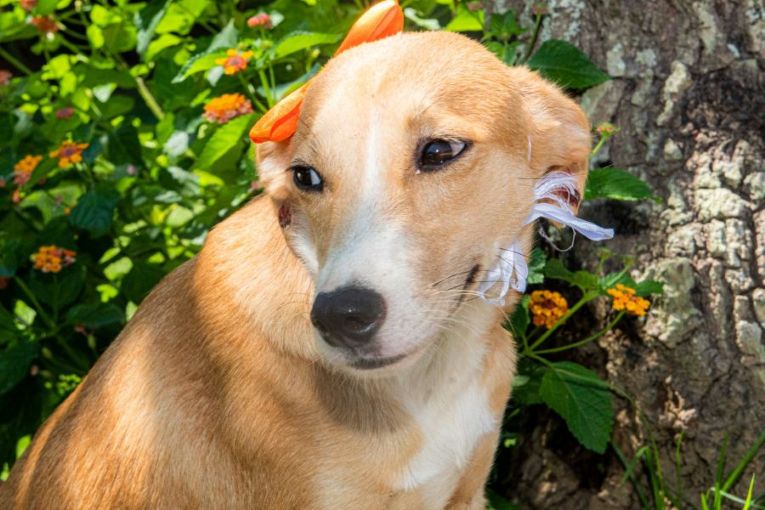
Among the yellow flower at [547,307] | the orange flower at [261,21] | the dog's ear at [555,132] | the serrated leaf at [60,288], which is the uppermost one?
the dog's ear at [555,132]

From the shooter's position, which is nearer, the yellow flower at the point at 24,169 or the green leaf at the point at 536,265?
the green leaf at the point at 536,265

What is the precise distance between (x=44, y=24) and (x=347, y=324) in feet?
7.80

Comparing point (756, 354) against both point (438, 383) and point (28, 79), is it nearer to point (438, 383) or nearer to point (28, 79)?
point (438, 383)

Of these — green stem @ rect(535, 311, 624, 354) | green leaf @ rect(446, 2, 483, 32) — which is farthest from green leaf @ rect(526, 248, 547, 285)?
green leaf @ rect(446, 2, 483, 32)

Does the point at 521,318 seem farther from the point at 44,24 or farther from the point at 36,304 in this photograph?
the point at 44,24

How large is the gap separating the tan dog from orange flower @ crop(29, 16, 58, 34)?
62.2 inches

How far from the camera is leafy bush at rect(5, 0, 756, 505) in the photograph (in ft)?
10.8

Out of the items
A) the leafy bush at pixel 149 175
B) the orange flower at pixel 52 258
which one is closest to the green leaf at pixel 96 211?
the leafy bush at pixel 149 175

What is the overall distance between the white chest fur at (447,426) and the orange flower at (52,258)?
1.63 m

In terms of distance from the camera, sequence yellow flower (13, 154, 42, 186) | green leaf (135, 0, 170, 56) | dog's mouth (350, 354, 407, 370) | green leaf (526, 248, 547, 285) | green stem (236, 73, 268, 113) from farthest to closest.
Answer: green leaf (135, 0, 170, 56), yellow flower (13, 154, 42, 186), green stem (236, 73, 268, 113), green leaf (526, 248, 547, 285), dog's mouth (350, 354, 407, 370)

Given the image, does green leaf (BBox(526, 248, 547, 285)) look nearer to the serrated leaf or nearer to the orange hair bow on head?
the orange hair bow on head

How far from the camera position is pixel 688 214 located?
11.0 ft

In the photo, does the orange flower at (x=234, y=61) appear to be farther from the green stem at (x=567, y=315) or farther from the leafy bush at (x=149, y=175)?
the green stem at (x=567, y=315)

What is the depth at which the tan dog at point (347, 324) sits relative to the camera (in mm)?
2209
